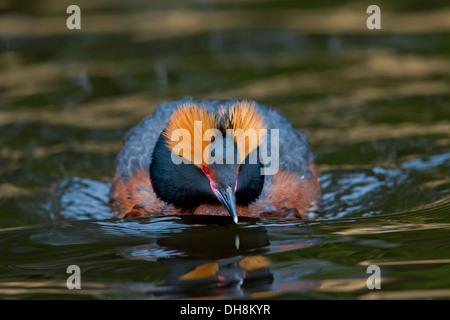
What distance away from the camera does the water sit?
6.57 m

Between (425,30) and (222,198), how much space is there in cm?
971

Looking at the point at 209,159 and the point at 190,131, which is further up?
the point at 190,131

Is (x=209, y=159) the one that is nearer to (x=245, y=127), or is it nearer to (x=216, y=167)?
(x=216, y=167)

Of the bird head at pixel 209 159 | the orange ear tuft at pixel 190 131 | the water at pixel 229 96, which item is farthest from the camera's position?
the orange ear tuft at pixel 190 131

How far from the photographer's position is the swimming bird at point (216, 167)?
7.37 m

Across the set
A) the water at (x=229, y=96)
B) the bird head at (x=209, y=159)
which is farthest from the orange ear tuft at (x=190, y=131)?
the water at (x=229, y=96)

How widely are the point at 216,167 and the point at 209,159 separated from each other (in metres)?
0.11

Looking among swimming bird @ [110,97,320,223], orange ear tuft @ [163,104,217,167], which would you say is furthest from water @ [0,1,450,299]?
orange ear tuft @ [163,104,217,167]

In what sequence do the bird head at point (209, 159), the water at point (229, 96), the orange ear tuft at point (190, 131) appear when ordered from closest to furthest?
the water at point (229, 96)
the bird head at point (209, 159)
the orange ear tuft at point (190, 131)

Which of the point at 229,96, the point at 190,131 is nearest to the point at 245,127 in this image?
the point at 190,131

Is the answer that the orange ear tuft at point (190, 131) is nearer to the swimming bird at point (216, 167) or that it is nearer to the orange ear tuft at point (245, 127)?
the swimming bird at point (216, 167)

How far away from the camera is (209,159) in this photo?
7281 millimetres

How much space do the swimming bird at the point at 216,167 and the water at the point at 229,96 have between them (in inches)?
12.0

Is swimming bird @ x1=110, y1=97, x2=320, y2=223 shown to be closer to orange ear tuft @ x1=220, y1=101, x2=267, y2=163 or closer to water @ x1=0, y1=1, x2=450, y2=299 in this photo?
orange ear tuft @ x1=220, y1=101, x2=267, y2=163
